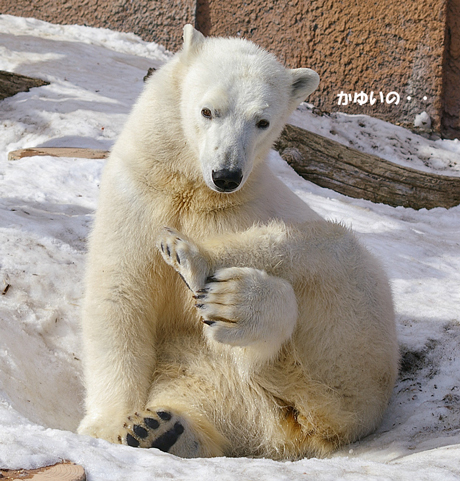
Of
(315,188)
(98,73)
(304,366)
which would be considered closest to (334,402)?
(304,366)

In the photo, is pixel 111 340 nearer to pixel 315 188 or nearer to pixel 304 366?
pixel 304 366

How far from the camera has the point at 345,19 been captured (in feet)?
28.2

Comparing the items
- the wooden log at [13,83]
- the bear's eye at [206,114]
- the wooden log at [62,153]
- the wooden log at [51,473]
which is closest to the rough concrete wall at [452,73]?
the wooden log at [62,153]

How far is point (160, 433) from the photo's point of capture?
2223mm

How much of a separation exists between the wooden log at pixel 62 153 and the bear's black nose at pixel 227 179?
324cm

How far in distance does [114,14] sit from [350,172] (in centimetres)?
516

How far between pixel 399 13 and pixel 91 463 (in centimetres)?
801

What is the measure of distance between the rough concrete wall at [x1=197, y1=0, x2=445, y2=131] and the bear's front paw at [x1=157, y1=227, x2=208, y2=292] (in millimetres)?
7199

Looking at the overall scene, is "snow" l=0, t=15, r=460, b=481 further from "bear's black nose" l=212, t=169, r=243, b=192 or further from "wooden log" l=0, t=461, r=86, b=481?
"bear's black nose" l=212, t=169, r=243, b=192

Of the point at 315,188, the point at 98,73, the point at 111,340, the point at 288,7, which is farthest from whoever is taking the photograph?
the point at 288,7

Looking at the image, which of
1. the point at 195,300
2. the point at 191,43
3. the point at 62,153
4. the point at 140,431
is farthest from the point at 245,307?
the point at 62,153

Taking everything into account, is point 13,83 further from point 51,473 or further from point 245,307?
point 51,473

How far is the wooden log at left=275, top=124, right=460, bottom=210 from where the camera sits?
605 centimetres

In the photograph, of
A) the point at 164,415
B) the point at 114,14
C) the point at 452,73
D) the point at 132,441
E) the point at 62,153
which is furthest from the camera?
the point at 114,14
